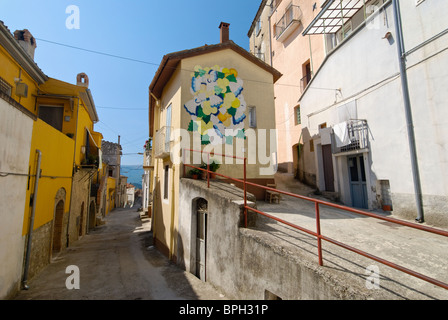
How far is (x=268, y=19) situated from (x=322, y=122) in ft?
48.8

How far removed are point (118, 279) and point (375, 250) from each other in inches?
304

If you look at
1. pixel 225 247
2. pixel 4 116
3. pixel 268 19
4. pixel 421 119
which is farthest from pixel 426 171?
pixel 268 19

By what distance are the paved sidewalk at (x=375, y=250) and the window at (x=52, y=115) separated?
12002mm

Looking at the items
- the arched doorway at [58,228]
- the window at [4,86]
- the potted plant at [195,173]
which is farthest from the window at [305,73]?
the arched doorway at [58,228]

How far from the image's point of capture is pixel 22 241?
649 cm

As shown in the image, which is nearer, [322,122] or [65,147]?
[65,147]

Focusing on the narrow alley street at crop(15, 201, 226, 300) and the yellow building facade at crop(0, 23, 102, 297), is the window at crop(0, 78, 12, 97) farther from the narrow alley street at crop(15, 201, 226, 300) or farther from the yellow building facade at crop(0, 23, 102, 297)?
the narrow alley street at crop(15, 201, 226, 300)

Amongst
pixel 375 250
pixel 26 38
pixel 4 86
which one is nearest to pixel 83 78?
pixel 26 38

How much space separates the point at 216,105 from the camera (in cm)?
992

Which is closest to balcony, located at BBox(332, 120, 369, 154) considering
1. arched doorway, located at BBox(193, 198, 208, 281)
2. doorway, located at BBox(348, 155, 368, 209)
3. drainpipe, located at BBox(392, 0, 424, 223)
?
doorway, located at BBox(348, 155, 368, 209)

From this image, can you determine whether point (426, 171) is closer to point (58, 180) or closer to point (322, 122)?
point (322, 122)

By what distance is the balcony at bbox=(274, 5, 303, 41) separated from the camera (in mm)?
16219

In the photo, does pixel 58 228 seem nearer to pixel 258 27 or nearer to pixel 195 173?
pixel 195 173

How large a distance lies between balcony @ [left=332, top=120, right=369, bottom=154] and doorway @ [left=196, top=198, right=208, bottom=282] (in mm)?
6519
